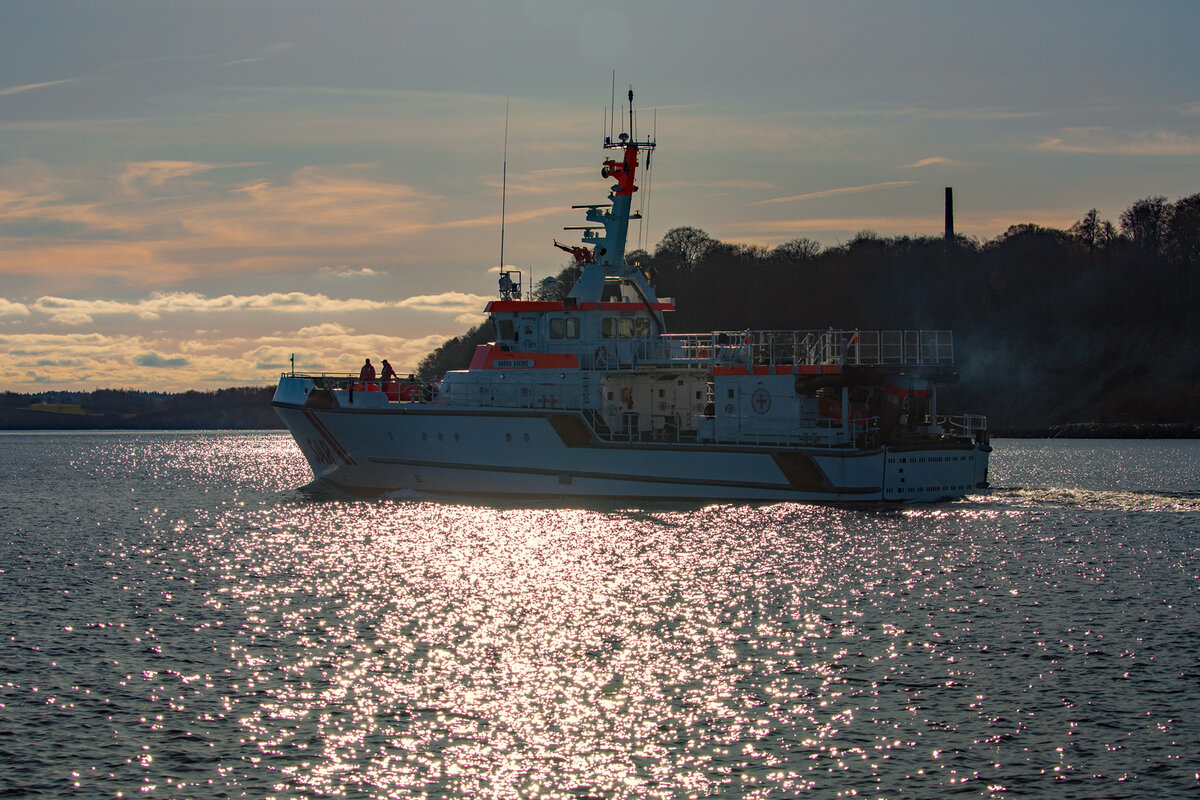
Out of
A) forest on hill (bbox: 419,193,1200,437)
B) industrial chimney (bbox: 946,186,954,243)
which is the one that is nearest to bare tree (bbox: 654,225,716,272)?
forest on hill (bbox: 419,193,1200,437)

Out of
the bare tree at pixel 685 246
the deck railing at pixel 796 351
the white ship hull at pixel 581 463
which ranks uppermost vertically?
the bare tree at pixel 685 246

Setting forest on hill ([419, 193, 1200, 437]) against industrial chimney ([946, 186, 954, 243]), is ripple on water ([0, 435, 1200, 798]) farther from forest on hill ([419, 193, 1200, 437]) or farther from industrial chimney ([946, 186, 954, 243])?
industrial chimney ([946, 186, 954, 243])

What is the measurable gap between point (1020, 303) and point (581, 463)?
92.3 metres

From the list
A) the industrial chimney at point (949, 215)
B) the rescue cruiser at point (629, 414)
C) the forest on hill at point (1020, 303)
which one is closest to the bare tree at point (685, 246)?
the forest on hill at point (1020, 303)

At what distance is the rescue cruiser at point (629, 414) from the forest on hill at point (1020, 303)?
62.2 metres

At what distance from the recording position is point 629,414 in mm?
35438

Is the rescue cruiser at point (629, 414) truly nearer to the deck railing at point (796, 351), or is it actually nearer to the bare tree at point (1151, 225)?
the deck railing at point (796, 351)

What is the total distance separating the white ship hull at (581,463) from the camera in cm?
3341

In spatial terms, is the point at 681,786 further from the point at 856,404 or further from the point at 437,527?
the point at 856,404

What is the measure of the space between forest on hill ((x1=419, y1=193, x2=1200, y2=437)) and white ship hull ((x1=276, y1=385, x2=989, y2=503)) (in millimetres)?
64102

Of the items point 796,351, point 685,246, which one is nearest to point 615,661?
point 796,351

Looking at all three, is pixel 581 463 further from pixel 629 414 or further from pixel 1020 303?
pixel 1020 303

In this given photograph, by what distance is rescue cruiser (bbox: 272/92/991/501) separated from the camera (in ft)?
111

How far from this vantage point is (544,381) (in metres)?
37.4
